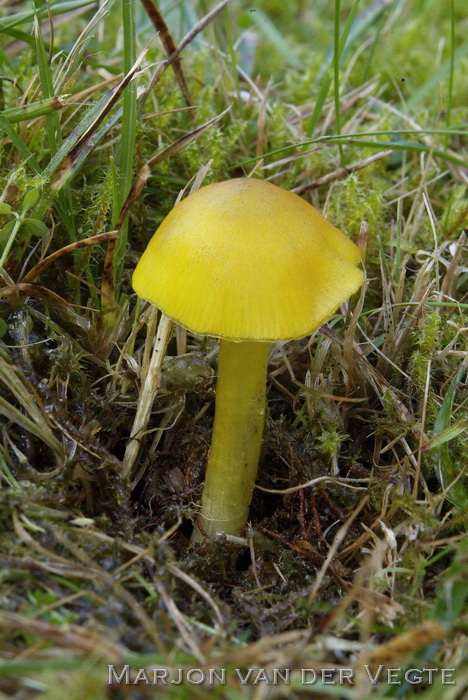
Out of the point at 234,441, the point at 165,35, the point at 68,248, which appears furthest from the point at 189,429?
the point at 165,35

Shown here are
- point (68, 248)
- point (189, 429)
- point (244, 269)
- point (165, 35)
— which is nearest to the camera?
point (244, 269)

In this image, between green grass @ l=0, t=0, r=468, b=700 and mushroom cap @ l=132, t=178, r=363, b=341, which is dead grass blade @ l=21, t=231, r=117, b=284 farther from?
mushroom cap @ l=132, t=178, r=363, b=341

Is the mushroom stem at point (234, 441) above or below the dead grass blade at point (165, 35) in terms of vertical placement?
below

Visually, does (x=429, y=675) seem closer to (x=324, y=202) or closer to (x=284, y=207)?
(x=284, y=207)

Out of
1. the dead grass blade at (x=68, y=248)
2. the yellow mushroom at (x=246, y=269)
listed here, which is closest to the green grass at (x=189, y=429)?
the dead grass blade at (x=68, y=248)

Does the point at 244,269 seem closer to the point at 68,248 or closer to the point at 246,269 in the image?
the point at 246,269

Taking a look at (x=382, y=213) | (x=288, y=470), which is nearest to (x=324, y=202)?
(x=382, y=213)

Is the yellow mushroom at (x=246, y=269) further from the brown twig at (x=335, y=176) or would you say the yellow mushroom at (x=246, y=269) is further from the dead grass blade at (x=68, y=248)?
the brown twig at (x=335, y=176)
